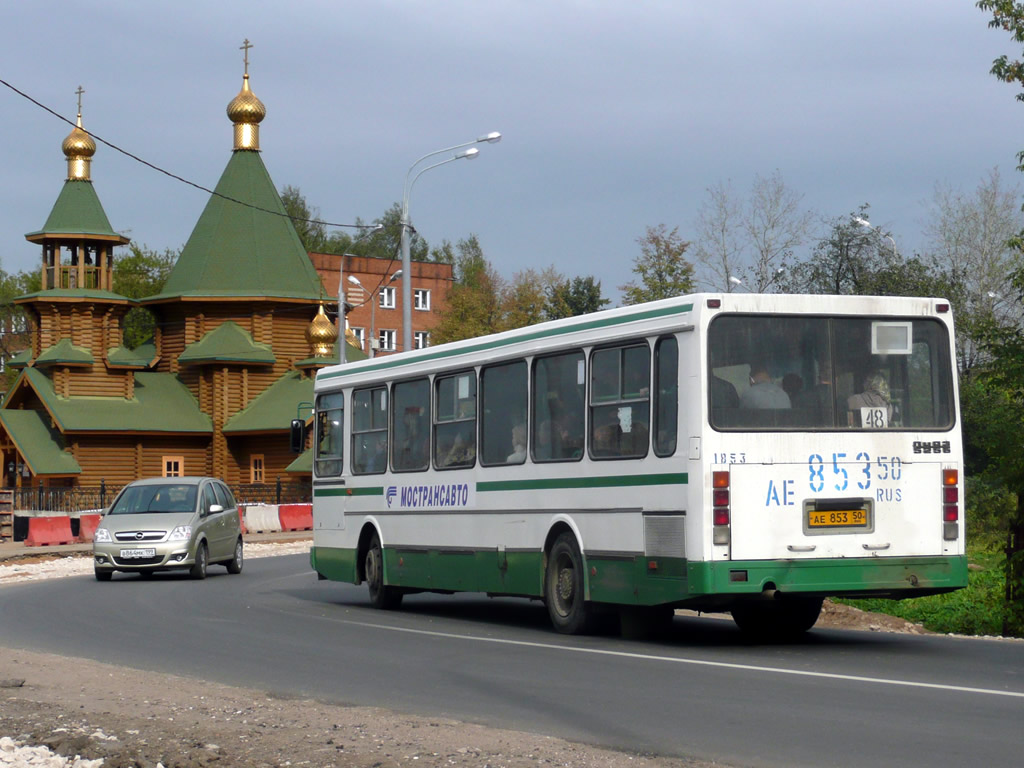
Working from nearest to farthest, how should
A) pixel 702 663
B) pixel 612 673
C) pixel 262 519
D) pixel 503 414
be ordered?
pixel 612 673 < pixel 702 663 < pixel 503 414 < pixel 262 519

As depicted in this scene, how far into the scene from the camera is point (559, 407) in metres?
15.9

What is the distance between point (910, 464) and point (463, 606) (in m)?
8.80

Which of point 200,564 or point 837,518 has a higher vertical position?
point 837,518

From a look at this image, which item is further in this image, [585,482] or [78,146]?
[78,146]

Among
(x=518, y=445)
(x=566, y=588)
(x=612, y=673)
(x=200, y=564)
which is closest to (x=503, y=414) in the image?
(x=518, y=445)

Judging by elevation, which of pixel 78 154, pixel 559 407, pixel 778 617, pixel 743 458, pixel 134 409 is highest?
pixel 78 154

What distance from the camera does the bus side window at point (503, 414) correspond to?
54.8 feet

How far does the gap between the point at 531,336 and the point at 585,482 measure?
73.3 inches

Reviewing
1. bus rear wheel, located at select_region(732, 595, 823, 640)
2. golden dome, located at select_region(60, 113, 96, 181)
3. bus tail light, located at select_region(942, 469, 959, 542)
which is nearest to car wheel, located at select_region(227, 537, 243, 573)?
bus rear wheel, located at select_region(732, 595, 823, 640)

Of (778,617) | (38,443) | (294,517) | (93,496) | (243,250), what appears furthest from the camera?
(243,250)

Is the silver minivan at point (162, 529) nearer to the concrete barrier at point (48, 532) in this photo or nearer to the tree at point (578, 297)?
the concrete barrier at point (48, 532)

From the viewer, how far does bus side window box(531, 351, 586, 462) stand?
15.6 m

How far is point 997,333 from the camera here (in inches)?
771

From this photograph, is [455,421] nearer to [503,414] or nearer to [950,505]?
[503,414]
